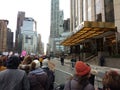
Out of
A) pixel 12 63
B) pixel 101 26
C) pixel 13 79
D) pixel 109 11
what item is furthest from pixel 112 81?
pixel 109 11

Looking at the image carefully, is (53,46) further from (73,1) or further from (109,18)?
(109,18)

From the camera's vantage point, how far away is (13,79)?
5340mm

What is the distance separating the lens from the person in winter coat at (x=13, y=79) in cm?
530

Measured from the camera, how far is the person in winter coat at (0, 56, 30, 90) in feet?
17.4

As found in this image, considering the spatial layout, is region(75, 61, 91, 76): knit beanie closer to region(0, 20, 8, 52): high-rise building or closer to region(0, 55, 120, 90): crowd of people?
region(0, 55, 120, 90): crowd of people

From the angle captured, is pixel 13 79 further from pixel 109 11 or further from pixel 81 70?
pixel 109 11

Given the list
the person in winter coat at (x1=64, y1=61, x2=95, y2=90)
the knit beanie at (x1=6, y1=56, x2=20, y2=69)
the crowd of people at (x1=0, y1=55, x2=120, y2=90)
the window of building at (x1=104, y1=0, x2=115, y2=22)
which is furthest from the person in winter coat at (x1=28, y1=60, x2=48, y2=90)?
the window of building at (x1=104, y1=0, x2=115, y2=22)

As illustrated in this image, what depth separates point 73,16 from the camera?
7650 cm

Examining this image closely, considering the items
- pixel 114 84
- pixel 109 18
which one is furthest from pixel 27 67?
pixel 109 18

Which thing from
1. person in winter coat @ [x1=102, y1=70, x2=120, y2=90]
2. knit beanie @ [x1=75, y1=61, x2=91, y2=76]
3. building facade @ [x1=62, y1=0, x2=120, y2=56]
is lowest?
person in winter coat @ [x1=102, y1=70, x2=120, y2=90]

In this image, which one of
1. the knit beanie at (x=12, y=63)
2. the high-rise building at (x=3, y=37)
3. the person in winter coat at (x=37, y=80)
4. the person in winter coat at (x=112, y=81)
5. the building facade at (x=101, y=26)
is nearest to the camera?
the person in winter coat at (x=112, y=81)

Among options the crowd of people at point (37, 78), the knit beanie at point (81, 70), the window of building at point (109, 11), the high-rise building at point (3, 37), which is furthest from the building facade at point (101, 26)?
the high-rise building at point (3, 37)

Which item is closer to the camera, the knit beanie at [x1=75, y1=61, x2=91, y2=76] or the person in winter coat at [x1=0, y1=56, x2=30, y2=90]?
the knit beanie at [x1=75, y1=61, x2=91, y2=76]

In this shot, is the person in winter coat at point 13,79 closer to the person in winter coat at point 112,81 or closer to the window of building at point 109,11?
the person in winter coat at point 112,81
